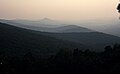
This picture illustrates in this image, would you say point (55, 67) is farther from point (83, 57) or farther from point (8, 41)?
point (8, 41)

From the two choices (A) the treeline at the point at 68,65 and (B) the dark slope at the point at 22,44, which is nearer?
A: (A) the treeline at the point at 68,65

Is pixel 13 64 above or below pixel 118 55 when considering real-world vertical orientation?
below

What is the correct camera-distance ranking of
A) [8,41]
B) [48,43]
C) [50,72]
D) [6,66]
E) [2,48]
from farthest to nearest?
[48,43], [8,41], [2,48], [50,72], [6,66]

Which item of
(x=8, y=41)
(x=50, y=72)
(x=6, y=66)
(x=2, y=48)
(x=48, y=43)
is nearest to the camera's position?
(x=6, y=66)

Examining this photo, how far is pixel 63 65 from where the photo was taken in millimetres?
55812

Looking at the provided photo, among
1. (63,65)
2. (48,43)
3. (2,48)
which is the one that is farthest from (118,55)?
(48,43)

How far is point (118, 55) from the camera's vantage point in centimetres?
5425

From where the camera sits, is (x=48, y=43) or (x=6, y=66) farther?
(x=48, y=43)

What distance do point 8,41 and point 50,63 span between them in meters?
81.1

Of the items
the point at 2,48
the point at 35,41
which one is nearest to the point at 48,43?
the point at 35,41

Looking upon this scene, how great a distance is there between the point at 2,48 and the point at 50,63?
219 feet

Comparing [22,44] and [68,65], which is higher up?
[68,65]

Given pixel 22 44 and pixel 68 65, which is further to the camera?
pixel 22 44

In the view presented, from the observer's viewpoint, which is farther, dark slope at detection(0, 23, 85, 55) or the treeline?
dark slope at detection(0, 23, 85, 55)
